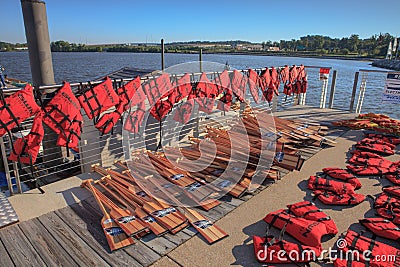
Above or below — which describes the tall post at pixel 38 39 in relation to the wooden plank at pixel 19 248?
above

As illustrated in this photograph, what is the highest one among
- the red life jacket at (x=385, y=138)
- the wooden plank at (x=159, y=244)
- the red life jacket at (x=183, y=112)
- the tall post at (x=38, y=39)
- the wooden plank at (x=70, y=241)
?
the tall post at (x=38, y=39)

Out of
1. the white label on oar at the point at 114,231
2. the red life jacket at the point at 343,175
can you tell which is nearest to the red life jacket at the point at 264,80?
the red life jacket at the point at 343,175

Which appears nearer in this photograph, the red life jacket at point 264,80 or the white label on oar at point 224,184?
the white label on oar at point 224,184

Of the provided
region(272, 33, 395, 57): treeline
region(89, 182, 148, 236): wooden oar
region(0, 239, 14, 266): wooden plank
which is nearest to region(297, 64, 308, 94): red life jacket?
region(89, 182, 148, 236): wooden oar

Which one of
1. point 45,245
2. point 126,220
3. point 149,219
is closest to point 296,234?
point 149,219

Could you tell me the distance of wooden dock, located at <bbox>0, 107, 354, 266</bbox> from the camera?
8.79 feet

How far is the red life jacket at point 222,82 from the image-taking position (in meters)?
6.27

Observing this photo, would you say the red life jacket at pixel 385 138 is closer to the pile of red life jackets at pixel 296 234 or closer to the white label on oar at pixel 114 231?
the pile of red life jackets at pixel 296 234

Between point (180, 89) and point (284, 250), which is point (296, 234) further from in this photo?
point (180, 89)

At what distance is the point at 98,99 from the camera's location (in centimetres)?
425

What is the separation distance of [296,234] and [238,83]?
4.48 m

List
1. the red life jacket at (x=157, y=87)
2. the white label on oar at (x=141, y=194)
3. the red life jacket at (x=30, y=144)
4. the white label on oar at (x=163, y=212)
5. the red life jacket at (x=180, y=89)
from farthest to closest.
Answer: the red life jacket at (x=180, y=89) → the red life jacket at (x=157, y=87) → the white label on oar at (x=141, y=194) → the red life jacket at (x=30, y=144) → the white label on oar at (x=163, y=212)

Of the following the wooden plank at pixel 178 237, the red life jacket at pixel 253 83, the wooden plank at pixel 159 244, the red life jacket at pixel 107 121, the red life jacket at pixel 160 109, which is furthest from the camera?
the red life jacket at pixel 253 83

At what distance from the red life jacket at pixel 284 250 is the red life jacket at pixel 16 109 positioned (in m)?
3.11
